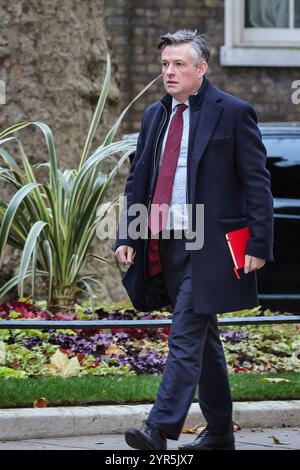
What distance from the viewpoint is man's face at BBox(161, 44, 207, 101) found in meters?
6.05

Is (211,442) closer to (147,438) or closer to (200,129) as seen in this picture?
(147,438)

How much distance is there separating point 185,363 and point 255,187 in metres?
0.81

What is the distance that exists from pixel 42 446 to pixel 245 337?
9.46ft

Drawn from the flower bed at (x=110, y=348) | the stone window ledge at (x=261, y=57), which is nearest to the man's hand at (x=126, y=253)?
the flower bed at (x=110, y=348)

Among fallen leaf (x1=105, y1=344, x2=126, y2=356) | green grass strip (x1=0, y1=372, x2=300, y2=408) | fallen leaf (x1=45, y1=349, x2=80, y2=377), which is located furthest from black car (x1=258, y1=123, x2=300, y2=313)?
fallen leaf (x1=45, y1=349, x2=80, y2=377)

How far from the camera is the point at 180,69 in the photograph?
607 centimetres

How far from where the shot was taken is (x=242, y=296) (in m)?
6.00

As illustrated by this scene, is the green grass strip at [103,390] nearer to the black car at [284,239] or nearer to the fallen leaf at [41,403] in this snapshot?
the fallen leaf at [41,403]

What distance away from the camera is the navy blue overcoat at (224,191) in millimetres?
5922

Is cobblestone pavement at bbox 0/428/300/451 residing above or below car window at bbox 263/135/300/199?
below

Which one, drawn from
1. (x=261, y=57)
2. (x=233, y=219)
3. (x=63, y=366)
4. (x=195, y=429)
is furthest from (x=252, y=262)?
(x=261, y=57)

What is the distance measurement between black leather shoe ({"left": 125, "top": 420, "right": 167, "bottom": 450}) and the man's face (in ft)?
4.83

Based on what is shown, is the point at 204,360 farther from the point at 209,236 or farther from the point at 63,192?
the point at 63,192

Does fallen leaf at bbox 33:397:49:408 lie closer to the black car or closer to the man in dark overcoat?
the man in dark overcoat
